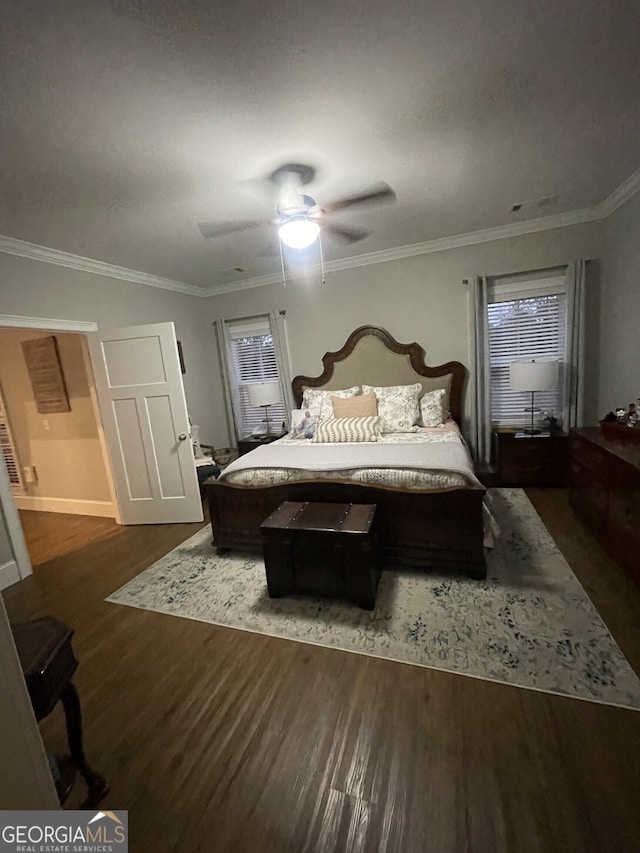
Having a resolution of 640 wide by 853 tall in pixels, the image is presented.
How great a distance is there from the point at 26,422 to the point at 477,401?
17.2ft

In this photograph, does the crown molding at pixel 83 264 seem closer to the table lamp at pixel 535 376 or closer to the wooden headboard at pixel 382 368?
the wooden headboard at pixel 382 368

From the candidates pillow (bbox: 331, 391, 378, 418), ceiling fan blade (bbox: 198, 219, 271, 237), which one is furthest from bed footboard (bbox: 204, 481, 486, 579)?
ceiling fan blade (bbox: 198, 219, 271, 237)

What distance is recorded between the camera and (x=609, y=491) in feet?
7.60

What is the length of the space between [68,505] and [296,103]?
180 inches

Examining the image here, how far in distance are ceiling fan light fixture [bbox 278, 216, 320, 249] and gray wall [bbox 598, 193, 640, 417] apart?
2.56 m

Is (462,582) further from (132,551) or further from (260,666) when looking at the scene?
(132,551)

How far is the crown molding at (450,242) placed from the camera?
131 inches

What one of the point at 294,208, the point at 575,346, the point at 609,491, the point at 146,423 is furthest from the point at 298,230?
the point at 575,346

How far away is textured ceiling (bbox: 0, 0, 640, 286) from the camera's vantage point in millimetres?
1253

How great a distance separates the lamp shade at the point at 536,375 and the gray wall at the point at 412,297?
54 cm

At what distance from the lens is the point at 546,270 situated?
3553 millimetres

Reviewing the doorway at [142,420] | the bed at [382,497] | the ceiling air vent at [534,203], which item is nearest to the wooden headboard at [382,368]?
the bed at [382,497]

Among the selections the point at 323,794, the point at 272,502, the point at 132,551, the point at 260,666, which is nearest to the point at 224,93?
the point at 272,502

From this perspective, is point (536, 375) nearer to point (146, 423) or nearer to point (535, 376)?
point (535, 376)
